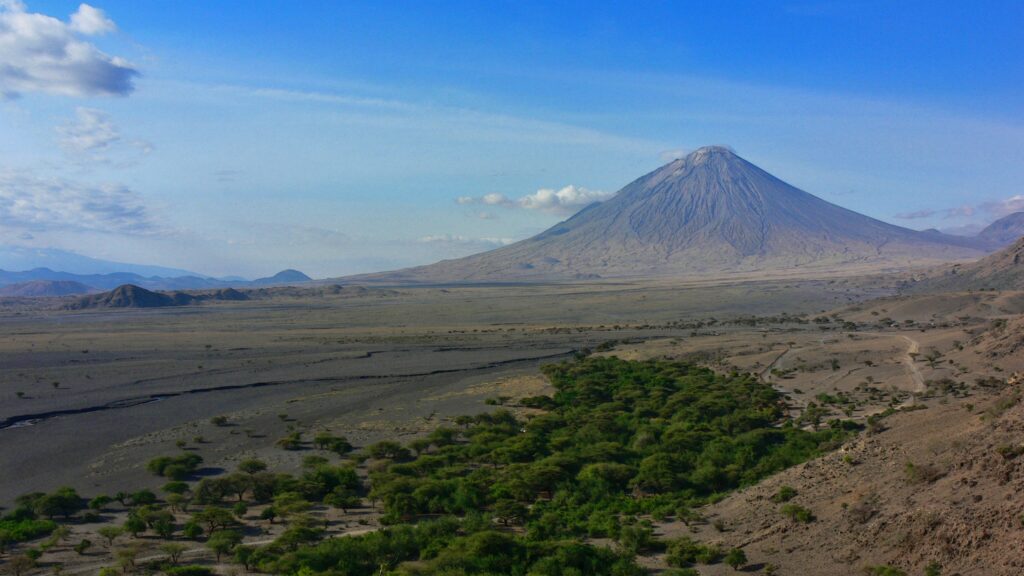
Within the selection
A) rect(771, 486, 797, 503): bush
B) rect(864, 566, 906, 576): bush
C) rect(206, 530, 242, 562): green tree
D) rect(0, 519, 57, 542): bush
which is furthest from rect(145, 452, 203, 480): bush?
rect(864, 566, 906, 576): bush

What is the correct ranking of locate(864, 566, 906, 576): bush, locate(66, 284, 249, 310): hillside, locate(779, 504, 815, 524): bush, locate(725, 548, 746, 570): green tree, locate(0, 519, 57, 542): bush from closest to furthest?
locate(864, 566, 906, 576): bush
locate(725, 548, 746, 570): green tree
locate(779, 504, 815, 524): bush
locate(0, 519, 57, 542): bush
locate(66, 284, 249, 310): hillside

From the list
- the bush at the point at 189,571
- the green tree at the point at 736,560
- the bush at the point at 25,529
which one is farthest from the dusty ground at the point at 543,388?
the bush at the point at 189,571

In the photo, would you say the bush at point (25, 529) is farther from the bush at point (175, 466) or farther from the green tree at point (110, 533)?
the bush at point (175, 466)

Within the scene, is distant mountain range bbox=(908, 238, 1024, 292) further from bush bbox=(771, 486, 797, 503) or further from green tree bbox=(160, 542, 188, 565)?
green tree bbox=(160, 542, 188, 565)

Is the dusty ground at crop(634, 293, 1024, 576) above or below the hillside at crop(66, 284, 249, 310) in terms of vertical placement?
below

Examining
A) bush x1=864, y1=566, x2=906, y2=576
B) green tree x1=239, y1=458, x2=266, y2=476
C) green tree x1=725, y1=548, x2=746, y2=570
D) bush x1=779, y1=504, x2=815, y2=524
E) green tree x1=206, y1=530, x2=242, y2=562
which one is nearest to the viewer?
bush x1=864, y1=566, x2=906, y2=576

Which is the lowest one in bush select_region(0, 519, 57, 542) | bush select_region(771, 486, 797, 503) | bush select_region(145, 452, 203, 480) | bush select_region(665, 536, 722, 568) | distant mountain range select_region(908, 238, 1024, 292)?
bush select_region(145, 452, 203, 480)

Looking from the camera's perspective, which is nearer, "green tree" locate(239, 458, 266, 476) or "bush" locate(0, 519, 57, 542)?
"bush" locate(0, 519, 57, 542)

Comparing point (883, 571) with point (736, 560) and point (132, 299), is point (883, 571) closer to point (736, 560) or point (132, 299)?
point (736, 560)

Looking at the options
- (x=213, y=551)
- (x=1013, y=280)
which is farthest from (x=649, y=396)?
(x=1013, y=280)

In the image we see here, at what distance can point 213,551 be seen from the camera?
1656 centimetres

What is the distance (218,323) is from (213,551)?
86.2 m

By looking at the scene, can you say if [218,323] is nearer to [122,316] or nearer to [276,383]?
[122,316]

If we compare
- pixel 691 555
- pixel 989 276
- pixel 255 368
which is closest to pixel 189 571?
pixel 691 555
